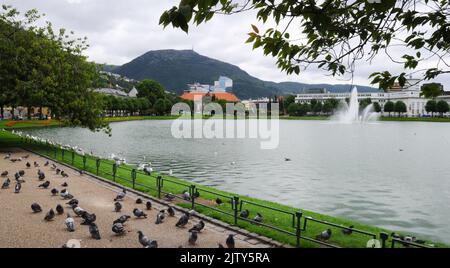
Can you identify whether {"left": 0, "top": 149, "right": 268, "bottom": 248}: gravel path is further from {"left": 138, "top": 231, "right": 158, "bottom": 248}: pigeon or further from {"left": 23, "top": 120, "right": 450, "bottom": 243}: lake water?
{"left": 23, "top": 120, "right": 450, "bottom": 243}: lake water

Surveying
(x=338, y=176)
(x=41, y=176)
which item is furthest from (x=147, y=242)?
(x=338, y=176)

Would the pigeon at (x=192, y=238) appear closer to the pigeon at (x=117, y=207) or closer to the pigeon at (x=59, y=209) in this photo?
the pigeon at (x=117, y=207)

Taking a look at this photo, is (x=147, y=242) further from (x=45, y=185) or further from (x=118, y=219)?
(x=45, y=185)

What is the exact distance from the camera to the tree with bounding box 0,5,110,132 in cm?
2697

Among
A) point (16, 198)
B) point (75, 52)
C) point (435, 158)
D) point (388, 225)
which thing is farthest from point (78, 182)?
point (435, 158)

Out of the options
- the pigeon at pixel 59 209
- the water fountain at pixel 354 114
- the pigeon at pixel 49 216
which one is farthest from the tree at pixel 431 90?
the water fountain at pixel 354 114

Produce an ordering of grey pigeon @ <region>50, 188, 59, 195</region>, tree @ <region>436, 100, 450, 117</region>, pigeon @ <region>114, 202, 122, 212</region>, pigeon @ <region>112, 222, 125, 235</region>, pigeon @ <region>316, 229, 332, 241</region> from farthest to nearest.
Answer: tree @ <region>436, 100, 450, 117</region>, grey pigeon @ <region>50, 188, 59, 195</region>, pigeon @ <region>114, 202, 122, 212</region>, pigeon @ <region>112, 222, 125, 235</region>, pigeon @ <region>316, 229, 332, 241</region>

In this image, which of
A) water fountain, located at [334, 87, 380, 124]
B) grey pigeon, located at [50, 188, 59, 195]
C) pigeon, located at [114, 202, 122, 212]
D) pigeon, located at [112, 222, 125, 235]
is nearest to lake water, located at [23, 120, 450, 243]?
pigeon, located at [114, 202, 122, 212]

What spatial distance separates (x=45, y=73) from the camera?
2806 cm

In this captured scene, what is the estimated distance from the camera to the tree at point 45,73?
2697 centimetres
